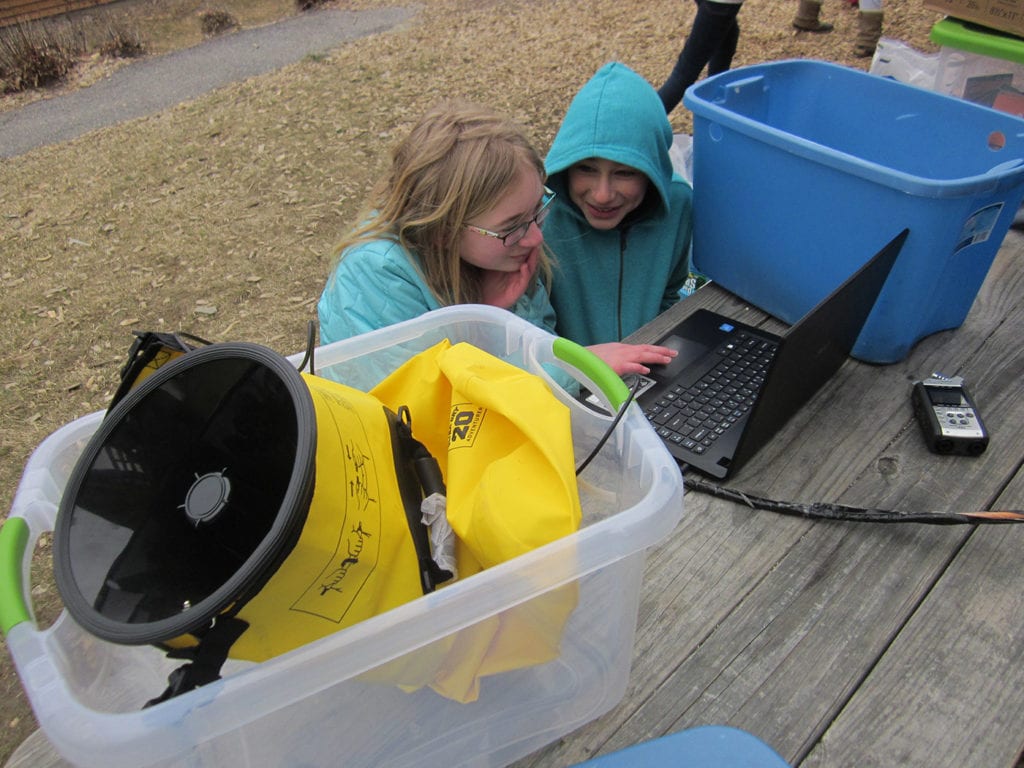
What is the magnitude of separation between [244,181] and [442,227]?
2.95m

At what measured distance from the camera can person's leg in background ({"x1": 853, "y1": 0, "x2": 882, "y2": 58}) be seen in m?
3.93

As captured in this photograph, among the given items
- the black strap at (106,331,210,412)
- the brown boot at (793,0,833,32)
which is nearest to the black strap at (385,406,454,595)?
the black strap at (106,331,210,412)

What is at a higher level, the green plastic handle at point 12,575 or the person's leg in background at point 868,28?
the green plastic handle at point 12,575

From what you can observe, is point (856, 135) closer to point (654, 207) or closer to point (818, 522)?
point (654, 207)

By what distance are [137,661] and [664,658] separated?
0.49 meters

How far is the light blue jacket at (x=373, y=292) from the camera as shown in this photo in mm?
1180

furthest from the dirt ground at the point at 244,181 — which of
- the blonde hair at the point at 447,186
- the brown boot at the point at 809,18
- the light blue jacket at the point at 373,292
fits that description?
the blonde hair at the point at 447,186

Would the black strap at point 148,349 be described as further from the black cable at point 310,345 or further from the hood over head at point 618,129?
the hood over head at point 618,129

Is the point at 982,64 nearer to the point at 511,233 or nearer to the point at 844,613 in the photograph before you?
the point at 511,233

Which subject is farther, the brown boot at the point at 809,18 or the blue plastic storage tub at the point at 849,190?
the brown boot at the point at 809,18

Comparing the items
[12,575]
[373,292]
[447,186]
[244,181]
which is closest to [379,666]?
[12,575]

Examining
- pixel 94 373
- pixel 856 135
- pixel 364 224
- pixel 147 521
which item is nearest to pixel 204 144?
pixel 94 373

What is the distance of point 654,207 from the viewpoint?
160cm

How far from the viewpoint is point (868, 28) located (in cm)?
403
